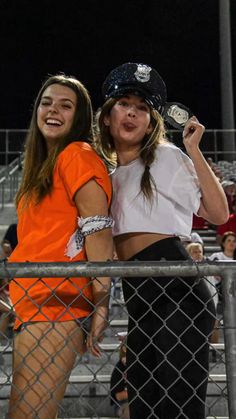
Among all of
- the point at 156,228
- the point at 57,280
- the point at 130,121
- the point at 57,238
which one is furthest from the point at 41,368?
the point at 130,121

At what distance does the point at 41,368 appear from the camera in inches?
97.4

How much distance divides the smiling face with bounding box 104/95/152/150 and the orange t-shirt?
0.55ft

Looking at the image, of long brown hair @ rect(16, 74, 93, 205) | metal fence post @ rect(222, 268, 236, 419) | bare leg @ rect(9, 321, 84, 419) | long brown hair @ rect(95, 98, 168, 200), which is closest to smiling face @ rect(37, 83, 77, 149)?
long brown hair @ rect(16, 74, 93, 205)

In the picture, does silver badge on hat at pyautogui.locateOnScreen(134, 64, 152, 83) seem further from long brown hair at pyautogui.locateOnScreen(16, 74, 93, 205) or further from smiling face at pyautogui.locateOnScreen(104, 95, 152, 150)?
→ long brown hair at pyautogui.locateOnScreen(16, 74, 93, 205)

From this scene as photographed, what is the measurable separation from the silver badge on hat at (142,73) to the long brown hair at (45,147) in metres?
0.19

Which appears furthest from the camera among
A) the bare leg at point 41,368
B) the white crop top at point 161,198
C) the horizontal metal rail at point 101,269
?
the white crop top at point 161,198

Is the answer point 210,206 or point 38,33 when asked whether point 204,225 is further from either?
point 38,33

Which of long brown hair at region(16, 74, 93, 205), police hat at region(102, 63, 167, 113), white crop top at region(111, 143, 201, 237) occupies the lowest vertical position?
white crop top at region(111, 143, 201, 237)

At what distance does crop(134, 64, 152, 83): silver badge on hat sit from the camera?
2.74m

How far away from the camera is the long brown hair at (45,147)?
261 cm

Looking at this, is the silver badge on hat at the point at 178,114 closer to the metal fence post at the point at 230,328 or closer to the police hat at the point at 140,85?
the police hat at the point at 140,85

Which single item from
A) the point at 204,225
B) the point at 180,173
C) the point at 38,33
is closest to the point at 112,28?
the point at 38,33

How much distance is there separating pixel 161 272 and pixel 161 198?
33 centimetres

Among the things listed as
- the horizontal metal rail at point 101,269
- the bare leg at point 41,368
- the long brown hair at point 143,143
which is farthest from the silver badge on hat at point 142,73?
the bare leg at point 41,368
